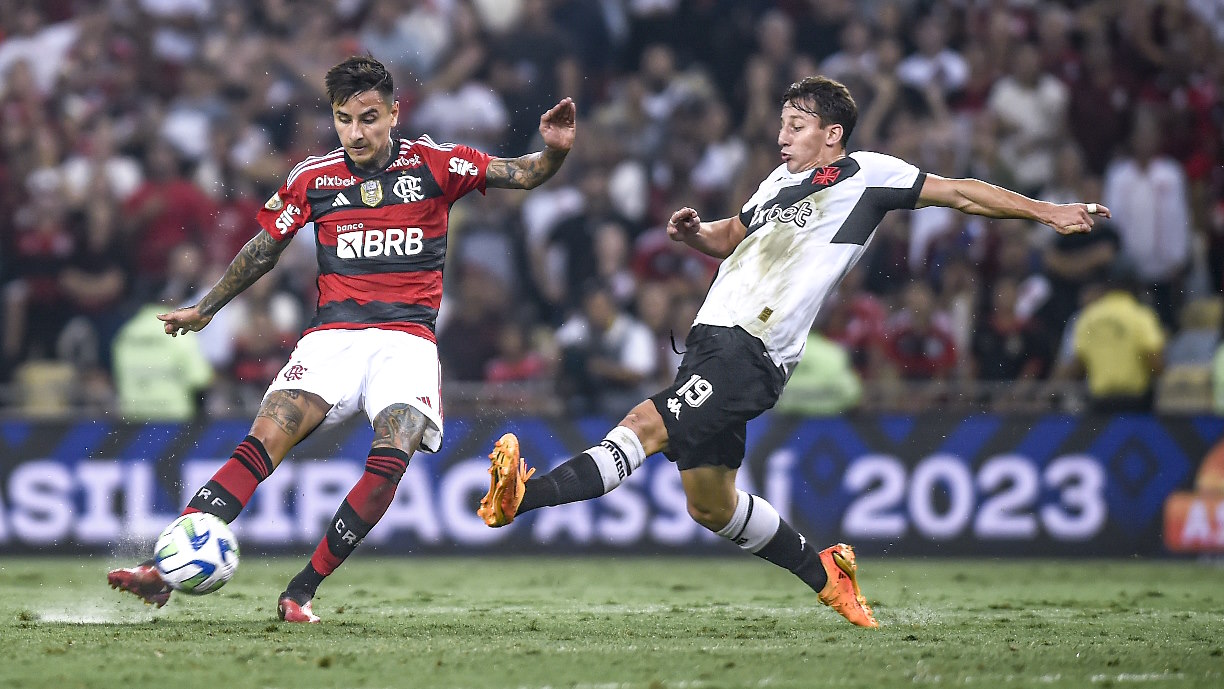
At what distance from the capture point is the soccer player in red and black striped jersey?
7191 millimetres

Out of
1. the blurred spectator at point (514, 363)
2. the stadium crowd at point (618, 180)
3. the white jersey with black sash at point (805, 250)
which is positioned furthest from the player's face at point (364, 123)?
the blurred spectator at point (514, 363)

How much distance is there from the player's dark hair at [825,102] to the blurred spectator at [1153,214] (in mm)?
7143

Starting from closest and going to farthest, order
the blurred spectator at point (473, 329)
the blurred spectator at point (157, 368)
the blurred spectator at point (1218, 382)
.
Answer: the blurred spectator at point (1218, 382)
the blurred spectator at point (157, 368)
the blurred spectator at point (473, 329)

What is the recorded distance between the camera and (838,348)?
13.2m

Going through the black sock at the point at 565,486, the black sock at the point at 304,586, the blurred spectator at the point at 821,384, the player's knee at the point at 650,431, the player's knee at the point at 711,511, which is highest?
the blurred spectator at the point at 821,384

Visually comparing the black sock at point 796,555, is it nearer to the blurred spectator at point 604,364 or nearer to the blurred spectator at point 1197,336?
the blurred spectator at point 604,364

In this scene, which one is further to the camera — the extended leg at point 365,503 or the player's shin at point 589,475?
the extended leg at point 365,503

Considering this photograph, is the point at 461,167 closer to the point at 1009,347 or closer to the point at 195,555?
the point at 195,555

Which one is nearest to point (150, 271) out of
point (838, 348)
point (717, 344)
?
point (838, 348)

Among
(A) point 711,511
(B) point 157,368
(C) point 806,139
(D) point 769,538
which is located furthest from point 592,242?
(A) point 711,511

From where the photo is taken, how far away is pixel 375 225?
7.48m

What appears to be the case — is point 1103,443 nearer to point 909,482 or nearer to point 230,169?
point 909,482

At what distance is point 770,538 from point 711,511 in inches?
14.6

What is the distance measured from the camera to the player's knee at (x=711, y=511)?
287 inches
